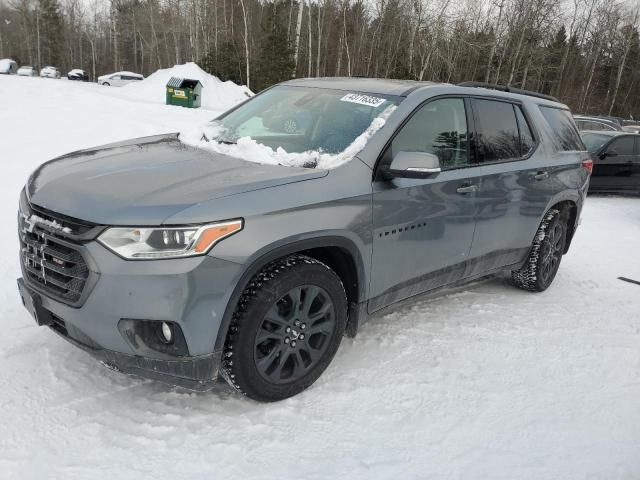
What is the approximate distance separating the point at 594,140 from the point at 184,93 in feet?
49.0

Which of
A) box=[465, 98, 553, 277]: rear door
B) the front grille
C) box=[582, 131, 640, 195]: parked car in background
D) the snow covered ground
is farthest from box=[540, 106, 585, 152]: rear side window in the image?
box=[582, 131, 640, 195]: parked car in background

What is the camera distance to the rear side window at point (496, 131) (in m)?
4.00

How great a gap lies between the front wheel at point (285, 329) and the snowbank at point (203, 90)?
2316 cm

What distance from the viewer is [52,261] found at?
2588 mm

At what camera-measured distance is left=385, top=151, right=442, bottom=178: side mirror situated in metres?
3.01

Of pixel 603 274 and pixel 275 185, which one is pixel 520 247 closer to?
pixel 603 274

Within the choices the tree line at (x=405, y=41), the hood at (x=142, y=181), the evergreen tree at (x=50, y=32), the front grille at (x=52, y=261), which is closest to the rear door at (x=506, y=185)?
the hood at (x=142, y=181)

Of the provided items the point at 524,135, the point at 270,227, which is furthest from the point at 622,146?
the point at 270,227

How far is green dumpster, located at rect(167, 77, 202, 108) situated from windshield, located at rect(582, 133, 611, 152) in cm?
1440

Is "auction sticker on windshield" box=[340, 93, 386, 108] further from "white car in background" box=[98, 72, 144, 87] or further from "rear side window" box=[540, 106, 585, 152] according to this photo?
"white car in background" box=[98, 72, 144, 87]

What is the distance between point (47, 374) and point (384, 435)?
1901 mm

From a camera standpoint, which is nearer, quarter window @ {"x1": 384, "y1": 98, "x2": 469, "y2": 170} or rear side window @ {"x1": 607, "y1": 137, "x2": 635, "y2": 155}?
quarter window @ {"x1": 384, "y1": 98, "x2": 469, "y2": 170}

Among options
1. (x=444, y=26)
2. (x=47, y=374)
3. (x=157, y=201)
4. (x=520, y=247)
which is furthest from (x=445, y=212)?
(x=444, y=26)

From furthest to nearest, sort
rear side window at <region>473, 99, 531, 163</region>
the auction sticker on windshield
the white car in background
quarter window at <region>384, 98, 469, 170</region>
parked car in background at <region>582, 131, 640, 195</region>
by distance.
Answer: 1. the white car in background
2. parked car in background at <region>582, 131, 640, 195</region>
3. rear side window at <region>473, 99, 531, 163</region>
4. the auction sticker on windshield
5. quarter window at <region>384, 98, 469, 170</region>
